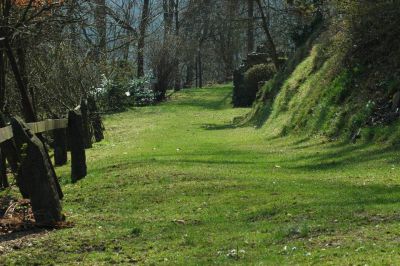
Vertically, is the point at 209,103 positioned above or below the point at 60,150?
below

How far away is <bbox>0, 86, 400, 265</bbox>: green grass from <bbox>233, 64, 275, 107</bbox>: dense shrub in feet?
72.7

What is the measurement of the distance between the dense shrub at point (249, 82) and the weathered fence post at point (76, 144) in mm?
27550

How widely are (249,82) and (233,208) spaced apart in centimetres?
3304

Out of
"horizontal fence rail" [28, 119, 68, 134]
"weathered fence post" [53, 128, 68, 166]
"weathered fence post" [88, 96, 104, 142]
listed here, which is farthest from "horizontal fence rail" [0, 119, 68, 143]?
"weathered fence post" [88, 96, 104, 142]

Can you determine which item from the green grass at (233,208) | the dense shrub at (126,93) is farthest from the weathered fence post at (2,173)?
the dense shrub at (126,93)

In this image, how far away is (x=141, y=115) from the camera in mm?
39906

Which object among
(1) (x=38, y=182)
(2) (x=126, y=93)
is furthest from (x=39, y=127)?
(2) (x=126, y=93)

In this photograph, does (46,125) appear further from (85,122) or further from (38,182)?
(85,122)

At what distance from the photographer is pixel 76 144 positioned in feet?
43.0

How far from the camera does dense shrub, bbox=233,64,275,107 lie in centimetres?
4072

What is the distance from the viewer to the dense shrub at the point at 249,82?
40.7 metres

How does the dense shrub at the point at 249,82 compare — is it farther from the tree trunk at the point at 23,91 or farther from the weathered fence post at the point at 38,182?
the weathered fence post at the point at 38,182

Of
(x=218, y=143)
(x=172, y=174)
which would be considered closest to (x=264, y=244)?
(x=172, y=174)

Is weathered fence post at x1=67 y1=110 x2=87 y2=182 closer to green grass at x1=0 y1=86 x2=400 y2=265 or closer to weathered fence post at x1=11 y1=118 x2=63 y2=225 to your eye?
green grass at x1=0 y1=86 x2=400 y2=265
